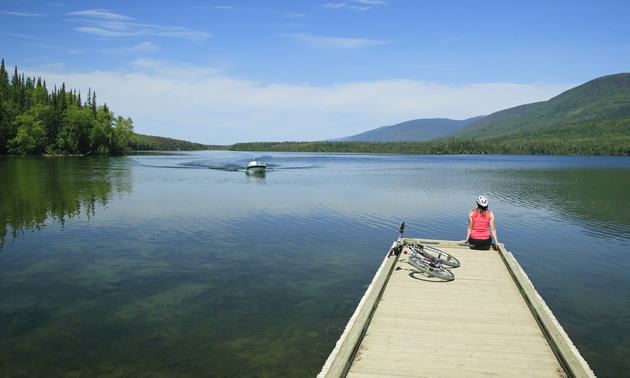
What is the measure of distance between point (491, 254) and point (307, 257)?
7.22 m

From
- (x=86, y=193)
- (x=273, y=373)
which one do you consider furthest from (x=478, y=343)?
(x=86, y=193)

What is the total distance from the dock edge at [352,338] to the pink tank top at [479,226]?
5.39 m

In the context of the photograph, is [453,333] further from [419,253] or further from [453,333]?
[419,253]

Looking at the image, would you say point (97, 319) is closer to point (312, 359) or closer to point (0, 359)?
point (0, 359)

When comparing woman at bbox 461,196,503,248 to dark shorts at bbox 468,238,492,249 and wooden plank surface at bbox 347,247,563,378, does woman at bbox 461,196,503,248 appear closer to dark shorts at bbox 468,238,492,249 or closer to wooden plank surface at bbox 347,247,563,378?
dark shorts at bbox 468,238,492,249

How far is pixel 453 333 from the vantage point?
8.54 m

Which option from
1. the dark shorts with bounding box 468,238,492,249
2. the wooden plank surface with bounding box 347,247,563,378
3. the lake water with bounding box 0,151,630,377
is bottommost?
the lake water with bounding box 0,151,630,377

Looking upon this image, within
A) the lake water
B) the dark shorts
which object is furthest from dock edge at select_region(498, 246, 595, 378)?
the dark shorts

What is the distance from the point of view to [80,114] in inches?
4850

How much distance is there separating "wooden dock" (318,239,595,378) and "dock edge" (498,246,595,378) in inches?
0.7

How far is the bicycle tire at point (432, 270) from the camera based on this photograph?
12.1 meters

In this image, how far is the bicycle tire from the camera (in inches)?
476

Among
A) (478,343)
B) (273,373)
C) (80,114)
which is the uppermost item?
(80,114)

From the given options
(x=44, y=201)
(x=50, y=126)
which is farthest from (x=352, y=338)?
(x=50, y=126)
